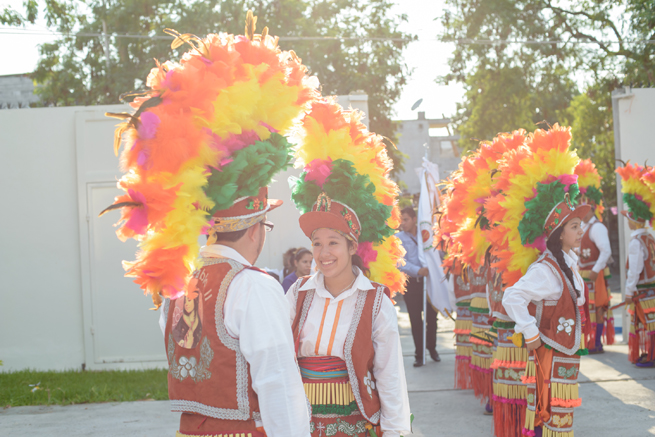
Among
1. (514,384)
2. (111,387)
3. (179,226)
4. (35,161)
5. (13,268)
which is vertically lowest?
(111,387)

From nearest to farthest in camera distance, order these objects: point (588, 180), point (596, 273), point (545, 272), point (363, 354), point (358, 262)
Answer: point (363, 354), point (358, 262), point (545, 272), point (588, 180), point (596, 273)

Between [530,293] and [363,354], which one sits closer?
[363,354]

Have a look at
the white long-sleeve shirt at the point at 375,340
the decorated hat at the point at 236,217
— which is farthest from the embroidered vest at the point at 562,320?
the decorated hat at the point at 236,217

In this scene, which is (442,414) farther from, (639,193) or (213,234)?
(213,234)

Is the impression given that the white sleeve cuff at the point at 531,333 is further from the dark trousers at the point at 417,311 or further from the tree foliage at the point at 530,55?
the tree foliage at the point at 530,55

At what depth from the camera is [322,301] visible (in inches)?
124

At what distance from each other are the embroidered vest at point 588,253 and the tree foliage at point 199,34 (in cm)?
863

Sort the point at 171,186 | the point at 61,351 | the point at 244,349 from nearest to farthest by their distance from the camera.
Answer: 1. the point at 244,349
2. the point at 171,186
3. the point at 61,351

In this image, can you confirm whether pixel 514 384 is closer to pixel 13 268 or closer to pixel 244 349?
pixel 244 349

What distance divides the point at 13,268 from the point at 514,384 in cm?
653

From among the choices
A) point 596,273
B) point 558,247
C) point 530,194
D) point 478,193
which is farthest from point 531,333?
point 596,273

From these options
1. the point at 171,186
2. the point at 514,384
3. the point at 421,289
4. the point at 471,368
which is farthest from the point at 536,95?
the point at 171,186

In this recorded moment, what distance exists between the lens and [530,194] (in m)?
4.52

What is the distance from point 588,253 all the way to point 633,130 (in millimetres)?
2022
